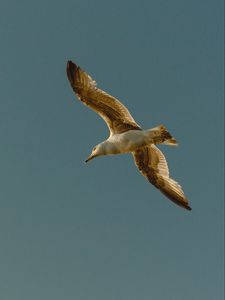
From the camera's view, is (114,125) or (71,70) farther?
(114,125)

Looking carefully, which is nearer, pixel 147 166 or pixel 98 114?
pixel 98 114

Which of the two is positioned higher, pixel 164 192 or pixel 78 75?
pixel 78 75

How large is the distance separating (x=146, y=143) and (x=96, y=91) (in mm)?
2415

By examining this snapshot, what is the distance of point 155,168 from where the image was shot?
985 inches

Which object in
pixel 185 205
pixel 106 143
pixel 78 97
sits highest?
pixel 78 97

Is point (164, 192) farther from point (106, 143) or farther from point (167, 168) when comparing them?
point (106, 143)

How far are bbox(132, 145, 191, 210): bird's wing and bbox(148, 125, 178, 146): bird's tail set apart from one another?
83.9 inches

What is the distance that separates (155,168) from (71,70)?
480 cm

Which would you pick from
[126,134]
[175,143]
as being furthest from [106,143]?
[175,143]

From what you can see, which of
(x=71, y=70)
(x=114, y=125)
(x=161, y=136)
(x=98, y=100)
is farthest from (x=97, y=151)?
(x=71, y=70)

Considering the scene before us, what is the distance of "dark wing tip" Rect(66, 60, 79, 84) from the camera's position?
2314cm

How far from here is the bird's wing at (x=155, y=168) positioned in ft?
81.1

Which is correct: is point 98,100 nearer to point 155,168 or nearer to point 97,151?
point 97,151

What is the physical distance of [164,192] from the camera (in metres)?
24.7
